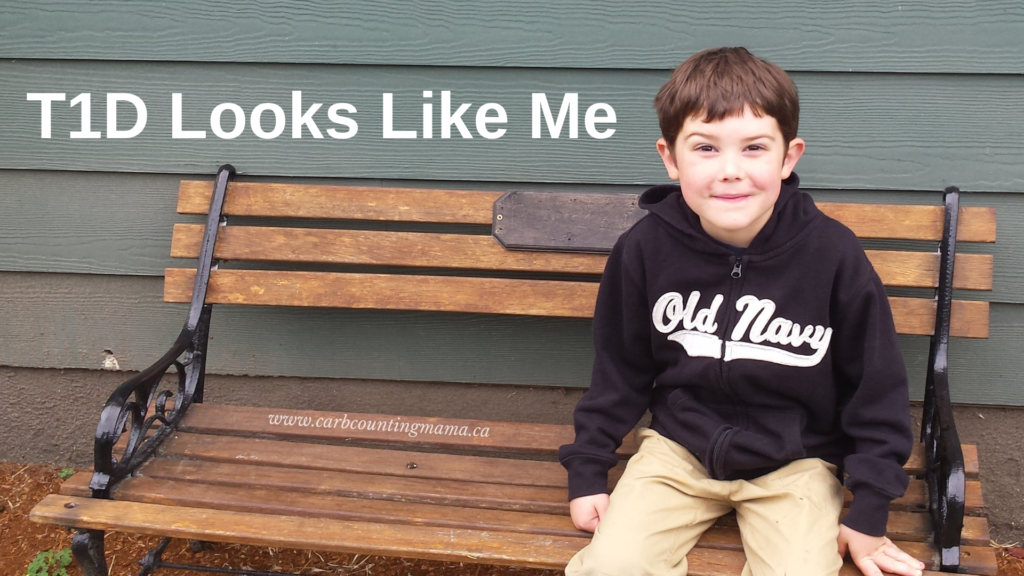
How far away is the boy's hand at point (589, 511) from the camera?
1.83 metres

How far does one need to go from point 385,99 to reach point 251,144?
0.44m

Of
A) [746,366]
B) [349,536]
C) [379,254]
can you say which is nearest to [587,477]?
[746,366]

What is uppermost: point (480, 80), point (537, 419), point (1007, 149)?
point (480, 80)

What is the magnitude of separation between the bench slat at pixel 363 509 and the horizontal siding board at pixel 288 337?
78 centimetres

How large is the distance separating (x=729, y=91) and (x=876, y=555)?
0.94m

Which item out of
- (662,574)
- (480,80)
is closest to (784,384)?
(662,574)

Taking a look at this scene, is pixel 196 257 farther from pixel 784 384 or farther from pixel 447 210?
pixel 784 384

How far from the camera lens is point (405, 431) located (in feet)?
7.60

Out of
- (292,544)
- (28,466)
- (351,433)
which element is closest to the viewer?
(292,544)

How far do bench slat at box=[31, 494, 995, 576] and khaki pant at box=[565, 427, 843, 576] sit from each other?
0.05 metres

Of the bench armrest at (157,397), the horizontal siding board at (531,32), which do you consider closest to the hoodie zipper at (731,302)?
the horizontal siding board at (531,32)

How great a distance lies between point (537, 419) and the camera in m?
2.77

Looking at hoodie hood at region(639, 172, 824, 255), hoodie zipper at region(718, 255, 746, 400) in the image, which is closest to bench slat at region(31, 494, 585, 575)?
hoodie zipper at region(718, 255, 746, 400)

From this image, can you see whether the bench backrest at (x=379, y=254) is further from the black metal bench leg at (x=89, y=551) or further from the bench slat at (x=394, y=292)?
the black metal bench leg at (x=89, y=551)
